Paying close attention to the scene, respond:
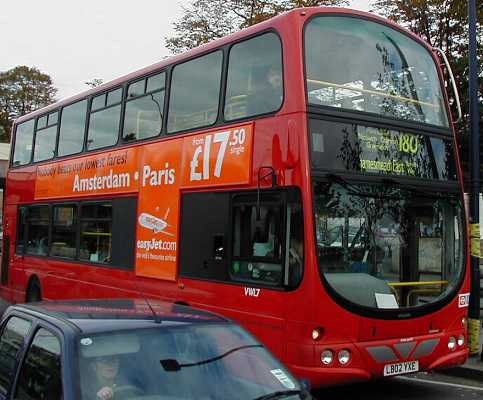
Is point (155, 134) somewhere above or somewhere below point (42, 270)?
above

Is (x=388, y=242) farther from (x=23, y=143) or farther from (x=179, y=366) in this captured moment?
(x=23, y=143)

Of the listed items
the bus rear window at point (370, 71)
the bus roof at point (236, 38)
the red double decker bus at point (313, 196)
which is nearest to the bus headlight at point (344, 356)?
the red double decker bus at point (313, 196)

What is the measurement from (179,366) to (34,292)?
10423 mm

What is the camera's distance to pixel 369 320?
6398 millimetres

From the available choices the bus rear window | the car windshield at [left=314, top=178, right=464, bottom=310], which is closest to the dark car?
Answer: the car windshield at [left=314, top=178, right=464, bottom=310]

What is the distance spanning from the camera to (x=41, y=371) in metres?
3.70

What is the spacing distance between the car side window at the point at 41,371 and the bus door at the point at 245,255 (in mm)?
3017

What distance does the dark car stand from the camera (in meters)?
3.47

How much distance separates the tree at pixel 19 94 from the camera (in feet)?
231

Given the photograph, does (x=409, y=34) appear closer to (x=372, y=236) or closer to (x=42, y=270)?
(x=372, y=236)

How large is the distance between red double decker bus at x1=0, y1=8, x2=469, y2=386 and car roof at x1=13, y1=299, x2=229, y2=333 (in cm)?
213

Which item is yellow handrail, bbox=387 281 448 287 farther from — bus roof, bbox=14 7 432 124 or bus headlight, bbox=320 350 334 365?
bus roof, bbox=14 7 432 124

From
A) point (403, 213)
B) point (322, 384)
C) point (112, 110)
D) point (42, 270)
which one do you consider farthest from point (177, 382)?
point (42, 270)

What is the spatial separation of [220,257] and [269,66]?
227 centimetres
